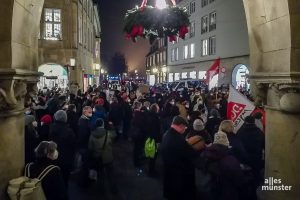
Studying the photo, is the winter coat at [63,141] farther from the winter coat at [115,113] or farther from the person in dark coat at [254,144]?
the winter coat at [115,113]

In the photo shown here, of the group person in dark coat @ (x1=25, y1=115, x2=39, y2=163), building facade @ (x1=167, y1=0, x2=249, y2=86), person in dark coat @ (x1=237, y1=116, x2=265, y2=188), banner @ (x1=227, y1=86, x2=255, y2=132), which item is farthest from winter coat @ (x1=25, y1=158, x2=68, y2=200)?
building facade @ (x1=167, y1=0, x2=249, y2=86)

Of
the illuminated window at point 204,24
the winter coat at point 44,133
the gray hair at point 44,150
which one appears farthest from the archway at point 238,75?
the gray hair at point 44,150

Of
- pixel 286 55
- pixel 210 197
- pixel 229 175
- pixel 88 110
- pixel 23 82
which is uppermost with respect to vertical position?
pixel 286 55

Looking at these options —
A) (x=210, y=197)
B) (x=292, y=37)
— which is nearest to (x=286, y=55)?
(x=292, y=37)

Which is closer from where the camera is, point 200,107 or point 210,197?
point 210,197

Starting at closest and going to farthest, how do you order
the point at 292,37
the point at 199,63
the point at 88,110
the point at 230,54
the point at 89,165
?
the point at 292,37 < the point at 89,165 < the point at 88,110 < the point at 230,54 < the point at 199,63

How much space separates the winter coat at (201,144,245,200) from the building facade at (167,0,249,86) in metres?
20.6

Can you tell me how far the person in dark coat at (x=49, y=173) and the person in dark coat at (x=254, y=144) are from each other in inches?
165

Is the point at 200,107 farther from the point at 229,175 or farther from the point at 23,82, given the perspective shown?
the point at 23,82

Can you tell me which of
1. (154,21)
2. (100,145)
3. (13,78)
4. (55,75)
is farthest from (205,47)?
(13,78)

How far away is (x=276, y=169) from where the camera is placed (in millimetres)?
6004

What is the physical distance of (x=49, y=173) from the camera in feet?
19.4

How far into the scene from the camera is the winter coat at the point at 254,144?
27.6 ft

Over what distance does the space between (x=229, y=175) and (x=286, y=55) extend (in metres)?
2.19
